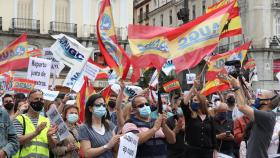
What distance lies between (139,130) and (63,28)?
2968 cm

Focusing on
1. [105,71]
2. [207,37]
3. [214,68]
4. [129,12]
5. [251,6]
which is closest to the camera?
[207,37]

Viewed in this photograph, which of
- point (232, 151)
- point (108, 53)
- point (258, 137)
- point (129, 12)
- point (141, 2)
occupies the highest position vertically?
point (141, 2)

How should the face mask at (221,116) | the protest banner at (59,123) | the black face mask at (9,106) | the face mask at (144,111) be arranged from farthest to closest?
the face mask at (221,116), the black face mask at (9,106), the face mask at (144,111), the protest banner at (59,123)

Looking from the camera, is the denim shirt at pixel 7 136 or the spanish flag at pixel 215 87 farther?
the spanish flag at pixel 215 87

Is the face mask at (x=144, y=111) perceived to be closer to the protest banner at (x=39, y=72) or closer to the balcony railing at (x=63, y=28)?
the protest banner at (x=39, y=72)

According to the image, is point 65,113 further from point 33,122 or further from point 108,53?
point 108,53

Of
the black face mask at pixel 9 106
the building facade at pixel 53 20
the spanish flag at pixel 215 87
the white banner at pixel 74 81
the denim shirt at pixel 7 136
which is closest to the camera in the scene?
the denim shirt at pixel 7 136

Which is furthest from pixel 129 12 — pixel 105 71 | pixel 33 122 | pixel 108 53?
pixel 33 122

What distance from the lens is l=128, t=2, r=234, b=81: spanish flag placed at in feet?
25.1

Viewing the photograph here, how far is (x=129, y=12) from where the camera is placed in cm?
3700

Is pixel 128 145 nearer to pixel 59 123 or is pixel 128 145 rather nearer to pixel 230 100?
pixel 59 123

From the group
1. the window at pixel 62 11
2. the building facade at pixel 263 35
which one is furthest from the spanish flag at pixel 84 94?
the building facade at pixel 263 35

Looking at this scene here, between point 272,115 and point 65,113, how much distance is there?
2.90m

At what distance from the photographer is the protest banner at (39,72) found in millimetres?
11219
